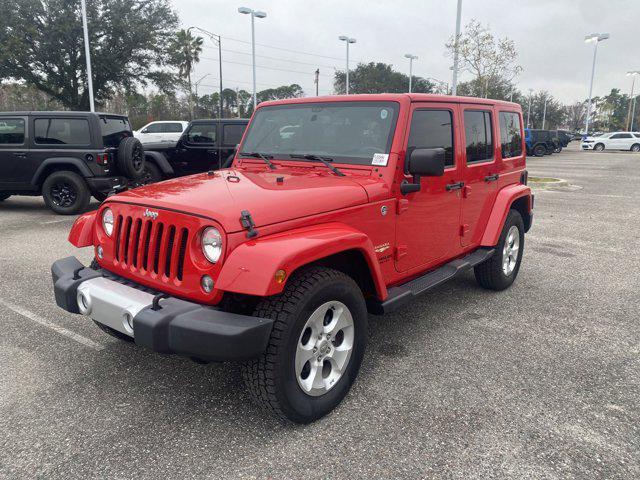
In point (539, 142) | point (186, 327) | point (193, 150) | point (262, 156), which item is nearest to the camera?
point (186, 327)

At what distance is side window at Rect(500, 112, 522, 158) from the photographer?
4.89m

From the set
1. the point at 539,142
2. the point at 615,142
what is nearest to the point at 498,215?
the point at 539,142

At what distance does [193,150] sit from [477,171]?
8.52 meters

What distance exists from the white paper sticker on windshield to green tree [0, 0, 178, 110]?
26256 mm

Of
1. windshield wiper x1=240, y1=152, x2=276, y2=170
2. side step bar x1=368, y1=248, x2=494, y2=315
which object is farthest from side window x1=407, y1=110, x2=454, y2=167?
windshield wiper x1=240, y1=152, x2=276, y2=170

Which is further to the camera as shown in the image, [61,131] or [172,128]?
[172,128]

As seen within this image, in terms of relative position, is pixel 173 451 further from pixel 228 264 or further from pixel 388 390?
pixel 388 390

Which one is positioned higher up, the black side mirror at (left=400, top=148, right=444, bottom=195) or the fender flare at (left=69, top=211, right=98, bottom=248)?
the black side mirror at (left=400, top=148, right=444, bottom=195)

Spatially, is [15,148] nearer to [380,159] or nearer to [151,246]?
[151,246]

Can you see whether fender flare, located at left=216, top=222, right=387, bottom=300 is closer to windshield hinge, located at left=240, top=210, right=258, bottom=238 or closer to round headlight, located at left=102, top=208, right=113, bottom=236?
windshield hinge, located at left=240, top=210, right=258, bottom=238

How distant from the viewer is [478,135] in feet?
14.5

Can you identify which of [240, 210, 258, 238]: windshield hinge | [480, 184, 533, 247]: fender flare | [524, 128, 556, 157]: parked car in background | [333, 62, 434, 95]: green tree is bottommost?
[480, 184, 533, 247]: fender flare

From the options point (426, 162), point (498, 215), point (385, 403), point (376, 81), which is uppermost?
point (376, 81)

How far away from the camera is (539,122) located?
7875 cm
